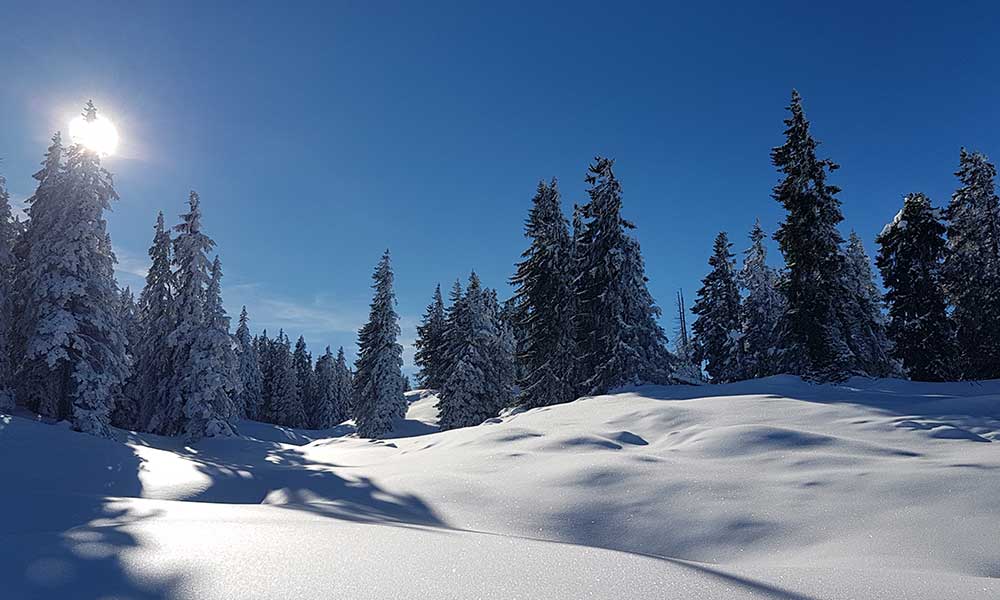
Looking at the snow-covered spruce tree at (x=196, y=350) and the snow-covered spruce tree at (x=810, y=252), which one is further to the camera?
the snow-covered spruce tree at (x=196, y=350)

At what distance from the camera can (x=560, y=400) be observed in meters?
31.0

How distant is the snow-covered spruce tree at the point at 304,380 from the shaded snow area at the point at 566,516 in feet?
199

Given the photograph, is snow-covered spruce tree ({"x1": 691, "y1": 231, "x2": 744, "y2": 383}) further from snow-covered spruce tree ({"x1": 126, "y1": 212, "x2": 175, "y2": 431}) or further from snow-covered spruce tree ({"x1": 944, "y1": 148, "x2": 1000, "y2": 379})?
snow-covered spruce tree ({"x1": 126, "y1": 212, "x2": 175, "y2": 431})

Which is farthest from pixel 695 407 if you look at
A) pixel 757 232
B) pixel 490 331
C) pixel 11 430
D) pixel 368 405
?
pixel 757 232

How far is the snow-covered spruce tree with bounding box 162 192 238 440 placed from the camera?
27.9m

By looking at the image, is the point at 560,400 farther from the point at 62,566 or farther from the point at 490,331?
the point at 62,566

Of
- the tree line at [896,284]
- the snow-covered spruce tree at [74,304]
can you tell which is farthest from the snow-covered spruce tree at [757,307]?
the snow-covered spruce tree at [74,304]

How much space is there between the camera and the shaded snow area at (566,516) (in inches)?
123

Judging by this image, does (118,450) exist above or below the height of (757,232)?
below

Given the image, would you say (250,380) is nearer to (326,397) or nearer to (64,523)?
(326,397)

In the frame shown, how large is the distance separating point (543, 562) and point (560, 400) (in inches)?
1098

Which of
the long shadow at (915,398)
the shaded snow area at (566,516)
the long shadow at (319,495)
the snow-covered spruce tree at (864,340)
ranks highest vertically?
the snow-covered spruce tree at (864,340)

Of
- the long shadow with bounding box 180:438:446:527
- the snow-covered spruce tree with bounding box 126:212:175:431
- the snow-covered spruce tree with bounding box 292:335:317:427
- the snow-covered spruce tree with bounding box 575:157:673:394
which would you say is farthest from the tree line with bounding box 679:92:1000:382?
the snow-covered spruce tree with bounding box 292:335:317:427

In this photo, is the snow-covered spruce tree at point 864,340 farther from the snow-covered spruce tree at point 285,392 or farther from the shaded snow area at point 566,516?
the snow-covered spruce tree at point 285,392
